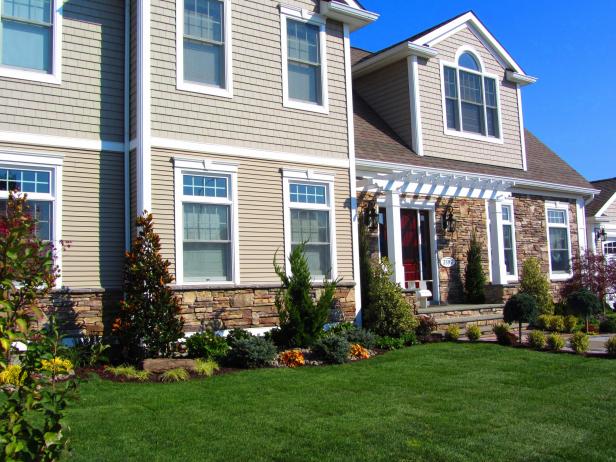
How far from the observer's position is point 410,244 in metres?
14.8

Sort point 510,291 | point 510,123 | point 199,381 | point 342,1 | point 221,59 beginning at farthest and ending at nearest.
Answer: point 510,123 → point 510,291 → point 342,1 → point 221,59 → point 199,381

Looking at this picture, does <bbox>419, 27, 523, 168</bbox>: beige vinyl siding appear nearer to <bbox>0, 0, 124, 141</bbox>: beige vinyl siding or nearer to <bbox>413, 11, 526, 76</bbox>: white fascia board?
<bbox>413, 11, 526, 76</bbox>: white fascia board

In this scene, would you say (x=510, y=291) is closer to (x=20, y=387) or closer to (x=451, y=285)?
(x=451, y=285)

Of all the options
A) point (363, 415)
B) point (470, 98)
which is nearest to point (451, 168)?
point (470, 98)

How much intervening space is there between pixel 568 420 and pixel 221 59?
8050 mm

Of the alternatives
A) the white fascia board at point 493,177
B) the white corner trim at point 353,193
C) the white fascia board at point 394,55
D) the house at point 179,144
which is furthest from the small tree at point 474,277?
the white fascia board at point 394,55

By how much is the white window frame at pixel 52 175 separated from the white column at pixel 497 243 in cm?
1013

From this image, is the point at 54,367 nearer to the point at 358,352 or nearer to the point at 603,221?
the point at 358,352

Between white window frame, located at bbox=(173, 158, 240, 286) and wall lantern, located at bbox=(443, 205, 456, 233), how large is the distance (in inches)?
240

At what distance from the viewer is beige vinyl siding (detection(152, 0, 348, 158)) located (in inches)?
414

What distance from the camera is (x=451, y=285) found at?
1520 centimetres

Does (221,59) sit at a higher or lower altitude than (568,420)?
higher

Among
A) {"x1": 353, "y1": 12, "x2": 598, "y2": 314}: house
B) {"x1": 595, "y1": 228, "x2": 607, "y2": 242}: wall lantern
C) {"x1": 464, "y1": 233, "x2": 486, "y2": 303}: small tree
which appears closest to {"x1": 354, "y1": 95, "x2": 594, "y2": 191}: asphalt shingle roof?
{"x1": 353, "y1": 12, "x2": 598, "y2": 314}: house

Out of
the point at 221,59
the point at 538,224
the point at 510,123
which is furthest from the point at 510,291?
the point at 221,59
